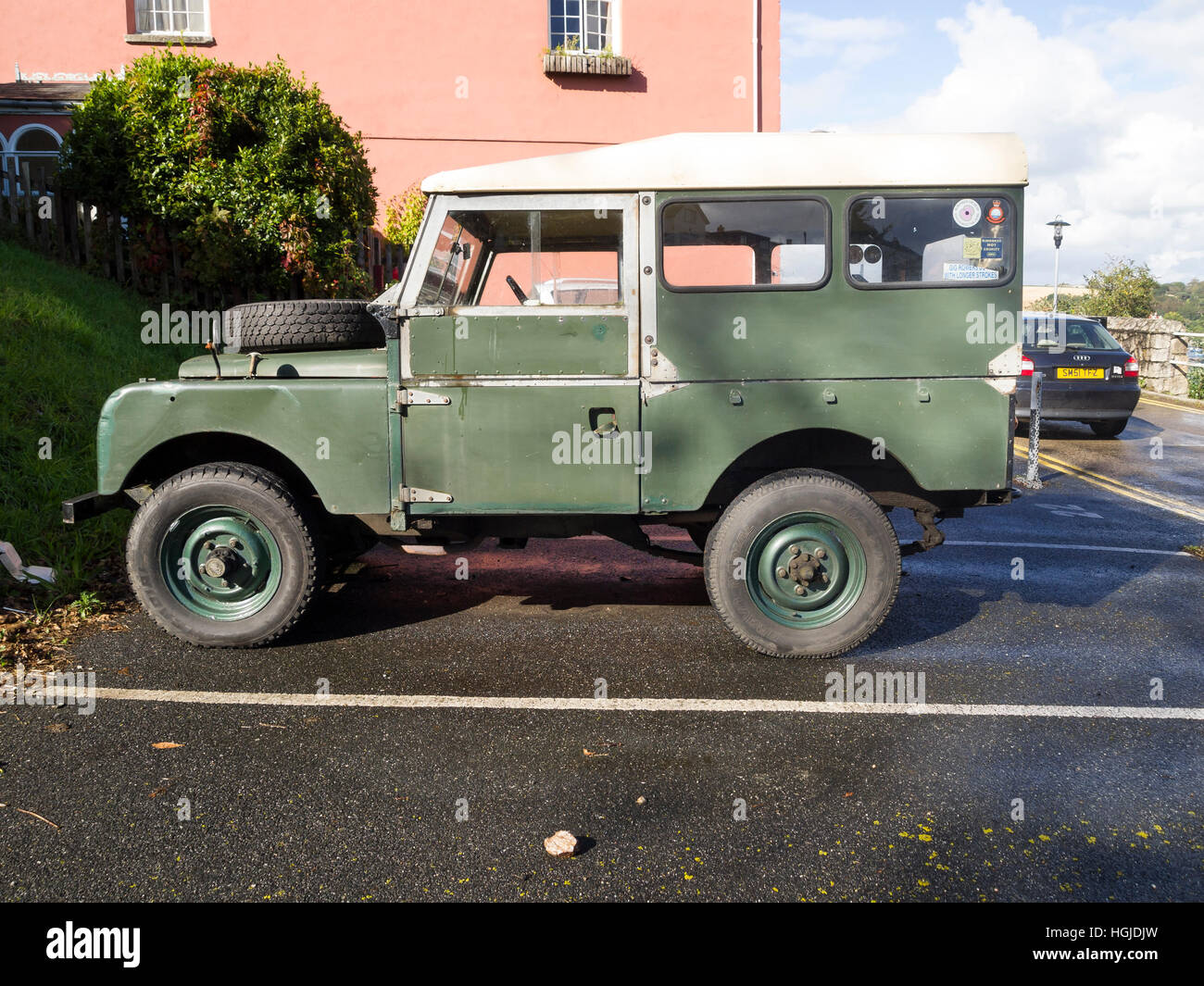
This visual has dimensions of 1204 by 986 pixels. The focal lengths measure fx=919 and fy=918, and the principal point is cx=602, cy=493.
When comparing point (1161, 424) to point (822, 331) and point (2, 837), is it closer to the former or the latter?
point (822, 331)

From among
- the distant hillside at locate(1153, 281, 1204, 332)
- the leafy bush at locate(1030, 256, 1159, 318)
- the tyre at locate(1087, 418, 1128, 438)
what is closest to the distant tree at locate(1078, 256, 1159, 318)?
the leafy bush at locate(1030, 256, 1159, 318)

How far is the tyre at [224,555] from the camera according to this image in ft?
15.6

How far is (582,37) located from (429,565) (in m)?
12.4

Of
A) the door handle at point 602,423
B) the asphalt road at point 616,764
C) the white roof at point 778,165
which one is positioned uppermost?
the white roof at point 778,165

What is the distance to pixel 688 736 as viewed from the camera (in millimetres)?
3908

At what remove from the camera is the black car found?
12938 mm

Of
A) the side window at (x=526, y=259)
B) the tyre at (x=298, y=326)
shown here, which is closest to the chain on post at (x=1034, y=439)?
the side window at (x=526, y=259)

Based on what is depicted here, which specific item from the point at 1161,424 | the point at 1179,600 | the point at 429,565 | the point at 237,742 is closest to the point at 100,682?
the point at 237,742

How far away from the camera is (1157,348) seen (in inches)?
810

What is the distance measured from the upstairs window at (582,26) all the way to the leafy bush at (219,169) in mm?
6177

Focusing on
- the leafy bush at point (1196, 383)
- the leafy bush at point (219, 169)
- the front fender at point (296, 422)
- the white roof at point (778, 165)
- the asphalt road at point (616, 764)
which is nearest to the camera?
the asphalt road at point (616, 764)

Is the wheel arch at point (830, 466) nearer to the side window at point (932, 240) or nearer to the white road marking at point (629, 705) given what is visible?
the side window at point (932, 240)

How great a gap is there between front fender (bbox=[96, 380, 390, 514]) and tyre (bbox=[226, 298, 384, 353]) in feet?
1.19

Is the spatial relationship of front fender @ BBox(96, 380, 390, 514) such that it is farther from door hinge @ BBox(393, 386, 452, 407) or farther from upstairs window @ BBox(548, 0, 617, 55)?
upstairs window @ BBox(548, 0, 617, 55)
